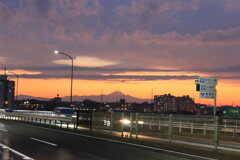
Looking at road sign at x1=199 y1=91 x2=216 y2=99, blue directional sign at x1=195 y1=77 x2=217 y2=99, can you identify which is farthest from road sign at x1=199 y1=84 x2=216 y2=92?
road sign at x1=199 y1=91 x2=216 y2=99

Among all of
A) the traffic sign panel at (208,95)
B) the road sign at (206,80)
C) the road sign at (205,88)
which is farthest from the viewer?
the road sign at (206,80)

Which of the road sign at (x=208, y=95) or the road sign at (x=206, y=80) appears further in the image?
the road sign at (x=206, y=80)

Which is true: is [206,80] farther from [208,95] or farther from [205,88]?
[208,95]

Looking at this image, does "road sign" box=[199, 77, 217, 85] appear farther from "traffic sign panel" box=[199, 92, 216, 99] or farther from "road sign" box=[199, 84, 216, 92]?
"traffic sign panel" box=[199, 92, 216, 99]

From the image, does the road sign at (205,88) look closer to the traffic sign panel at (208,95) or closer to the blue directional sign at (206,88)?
the blue directional sign at (206,88)

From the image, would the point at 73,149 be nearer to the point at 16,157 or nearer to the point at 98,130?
the point at 16,157

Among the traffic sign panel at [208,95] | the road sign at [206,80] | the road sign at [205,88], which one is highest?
the road sign at [206,80]

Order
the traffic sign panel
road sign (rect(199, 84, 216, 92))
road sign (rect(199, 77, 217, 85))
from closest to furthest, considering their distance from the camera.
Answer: the traffic sign panel
road sign (rect(199, 84, 216, 92))
road sign (rect(199, 77, 217, 85))

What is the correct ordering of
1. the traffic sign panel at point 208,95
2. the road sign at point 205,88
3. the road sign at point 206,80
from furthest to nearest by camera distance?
the road sign at point 206,80
the road sign at point 205,88
the traffic sign panel at point 208,95

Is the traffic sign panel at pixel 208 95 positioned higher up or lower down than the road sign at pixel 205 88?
lower down

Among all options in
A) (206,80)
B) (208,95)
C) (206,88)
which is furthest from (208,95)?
(206,80)

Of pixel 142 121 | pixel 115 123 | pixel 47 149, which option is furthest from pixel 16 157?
pixel 142 121

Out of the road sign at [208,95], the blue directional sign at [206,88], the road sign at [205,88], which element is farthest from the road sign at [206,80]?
the road sign at [208,95]

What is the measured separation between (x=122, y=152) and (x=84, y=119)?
15.9 m
